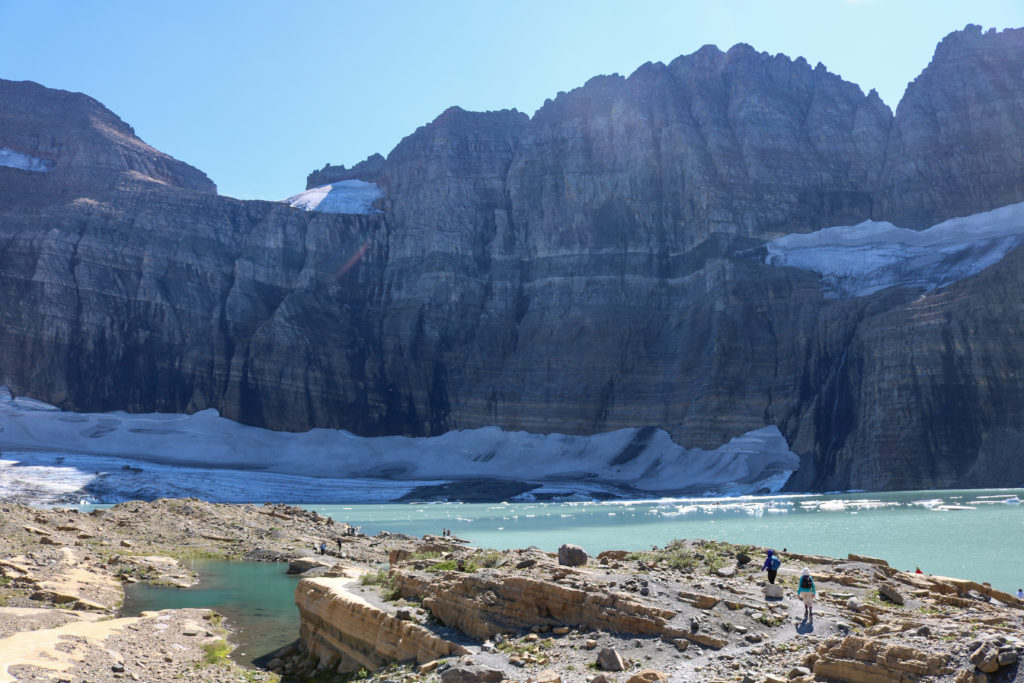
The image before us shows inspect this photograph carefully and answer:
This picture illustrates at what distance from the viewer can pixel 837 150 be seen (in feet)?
385

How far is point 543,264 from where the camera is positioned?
397ft

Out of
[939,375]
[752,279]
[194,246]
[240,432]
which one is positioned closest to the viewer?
[939,375]

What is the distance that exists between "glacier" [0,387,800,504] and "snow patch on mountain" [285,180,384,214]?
40819 millimetres

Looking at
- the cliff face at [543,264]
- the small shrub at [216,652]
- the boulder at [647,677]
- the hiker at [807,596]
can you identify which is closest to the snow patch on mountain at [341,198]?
the cliff face at [543,264]

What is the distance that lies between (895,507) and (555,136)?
85803 millimetres

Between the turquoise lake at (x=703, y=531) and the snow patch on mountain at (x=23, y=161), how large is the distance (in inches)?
3518

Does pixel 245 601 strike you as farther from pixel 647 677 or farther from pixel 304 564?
pixel 647 677

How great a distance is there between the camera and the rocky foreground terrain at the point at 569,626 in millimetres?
11039

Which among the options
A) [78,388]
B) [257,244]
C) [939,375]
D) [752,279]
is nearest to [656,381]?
[752,279]

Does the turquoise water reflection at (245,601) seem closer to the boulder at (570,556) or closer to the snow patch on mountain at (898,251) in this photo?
the boulder at (570,556)

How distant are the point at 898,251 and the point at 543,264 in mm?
44150

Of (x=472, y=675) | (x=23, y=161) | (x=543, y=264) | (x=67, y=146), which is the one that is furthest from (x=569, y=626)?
(x=23, y=161)

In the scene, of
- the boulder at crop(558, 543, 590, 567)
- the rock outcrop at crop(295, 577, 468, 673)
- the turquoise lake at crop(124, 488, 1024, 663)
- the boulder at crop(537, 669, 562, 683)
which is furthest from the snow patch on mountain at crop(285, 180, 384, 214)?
the boulder at crop(537, 669, 562, 683)

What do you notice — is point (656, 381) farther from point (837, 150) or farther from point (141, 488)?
point (141, 488)
